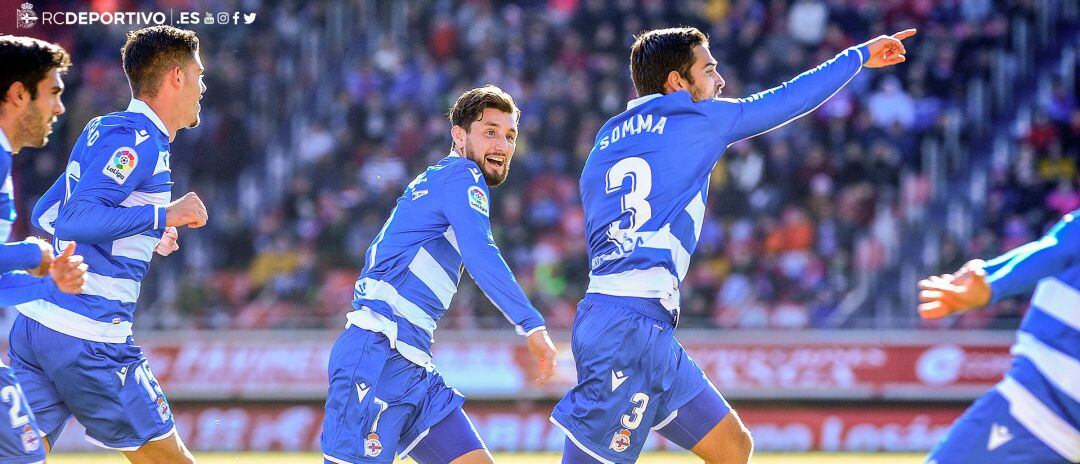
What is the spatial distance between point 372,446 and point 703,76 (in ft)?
7.47

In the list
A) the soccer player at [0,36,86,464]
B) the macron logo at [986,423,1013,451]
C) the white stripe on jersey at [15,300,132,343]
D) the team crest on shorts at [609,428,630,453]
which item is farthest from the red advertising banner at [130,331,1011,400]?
the macron logo at [986,423,1013,451]

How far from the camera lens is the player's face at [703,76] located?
582 cm

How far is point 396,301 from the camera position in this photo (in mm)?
5676

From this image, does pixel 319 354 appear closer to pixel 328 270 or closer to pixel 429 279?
pixel 328 270

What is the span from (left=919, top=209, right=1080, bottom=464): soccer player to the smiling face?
2.29m

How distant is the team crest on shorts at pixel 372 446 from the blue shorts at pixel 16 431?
1.34 meters

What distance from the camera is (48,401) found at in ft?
18.9

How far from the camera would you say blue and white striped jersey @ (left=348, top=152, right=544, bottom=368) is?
5.59 metres

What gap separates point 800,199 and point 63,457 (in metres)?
9.55

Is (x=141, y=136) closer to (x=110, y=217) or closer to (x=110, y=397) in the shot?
(x=110, y=217)

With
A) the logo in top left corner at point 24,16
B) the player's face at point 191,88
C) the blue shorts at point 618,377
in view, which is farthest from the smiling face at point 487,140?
the logo in top left corner at point 24,16

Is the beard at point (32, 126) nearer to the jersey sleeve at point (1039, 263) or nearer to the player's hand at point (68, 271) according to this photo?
the player's hand at point (68, 271)

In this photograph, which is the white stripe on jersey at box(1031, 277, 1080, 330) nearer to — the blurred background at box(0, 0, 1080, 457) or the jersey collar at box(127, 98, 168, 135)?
the jersey collar at box(127, 98, 168, 135)

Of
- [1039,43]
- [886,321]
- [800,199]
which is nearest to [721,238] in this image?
[800,199]
